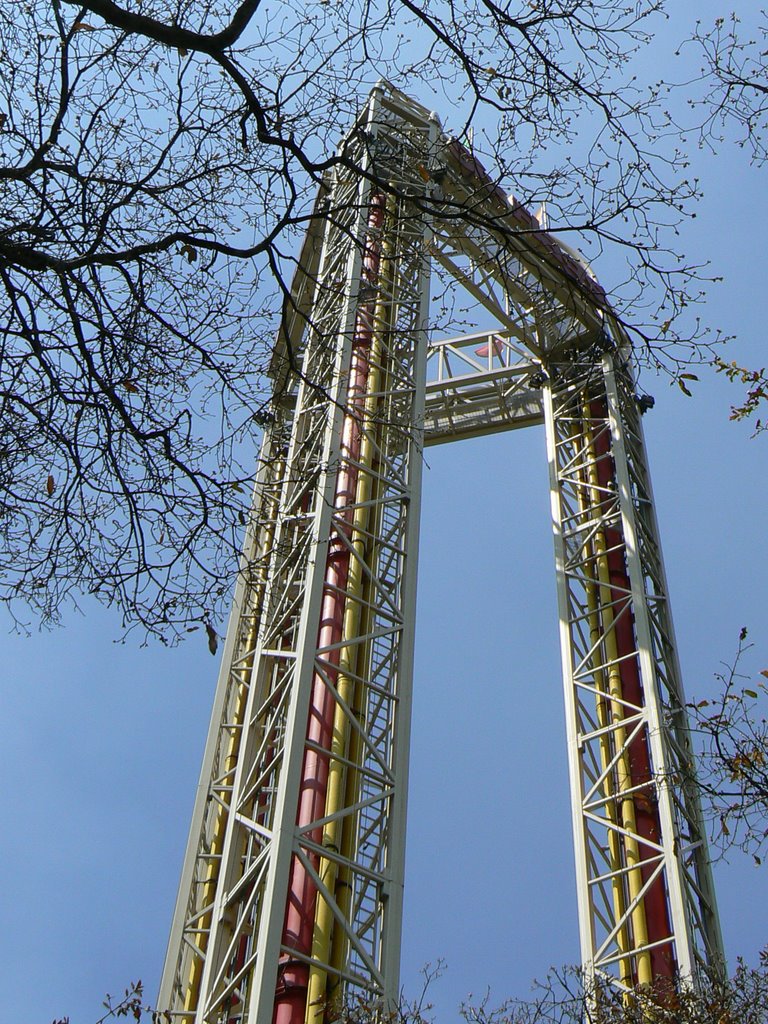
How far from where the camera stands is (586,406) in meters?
18.5

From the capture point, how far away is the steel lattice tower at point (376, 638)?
898 centimetres

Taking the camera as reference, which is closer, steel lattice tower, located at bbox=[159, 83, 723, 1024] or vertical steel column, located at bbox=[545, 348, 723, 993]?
steel lattice tower, located at bbox=[159, 83, 723, 1024]

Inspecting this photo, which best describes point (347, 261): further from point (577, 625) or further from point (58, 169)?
point (58, 169)

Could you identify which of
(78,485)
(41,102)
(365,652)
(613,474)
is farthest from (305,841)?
(613,474)

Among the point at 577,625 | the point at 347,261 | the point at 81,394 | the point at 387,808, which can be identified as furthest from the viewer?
the point at 577,625

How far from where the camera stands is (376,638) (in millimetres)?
11125

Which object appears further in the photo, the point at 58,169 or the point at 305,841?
the point at 305,841

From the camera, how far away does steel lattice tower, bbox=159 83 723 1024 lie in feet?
29.5

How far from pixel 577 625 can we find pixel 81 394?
37.5 ft

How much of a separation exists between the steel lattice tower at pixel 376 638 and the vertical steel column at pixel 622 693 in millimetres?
38

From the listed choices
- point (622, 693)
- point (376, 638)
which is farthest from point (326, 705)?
point (622, 693)

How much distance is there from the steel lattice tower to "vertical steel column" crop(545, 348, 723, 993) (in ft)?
0.13

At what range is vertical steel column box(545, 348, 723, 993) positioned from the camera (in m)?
13.5

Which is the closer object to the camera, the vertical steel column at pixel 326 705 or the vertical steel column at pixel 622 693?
the vertical steel column at pixel 326 705
